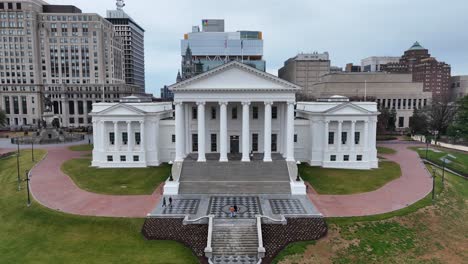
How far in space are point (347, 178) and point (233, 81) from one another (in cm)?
2045

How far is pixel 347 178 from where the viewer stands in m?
43.6

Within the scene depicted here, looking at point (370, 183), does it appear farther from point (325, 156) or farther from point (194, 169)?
point (194, 169)

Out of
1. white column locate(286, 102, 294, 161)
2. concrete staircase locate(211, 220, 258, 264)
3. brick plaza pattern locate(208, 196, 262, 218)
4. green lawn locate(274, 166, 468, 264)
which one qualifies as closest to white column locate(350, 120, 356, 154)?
white column locate(286, 102, 294, 161)

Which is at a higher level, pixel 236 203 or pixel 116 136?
pixel 116 136

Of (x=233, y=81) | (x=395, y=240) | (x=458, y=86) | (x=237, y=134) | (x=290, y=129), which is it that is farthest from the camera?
(x=458, y=86)

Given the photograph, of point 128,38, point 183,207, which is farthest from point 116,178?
point 128,38

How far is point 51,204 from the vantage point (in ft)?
110

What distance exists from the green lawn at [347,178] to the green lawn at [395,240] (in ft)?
24.3

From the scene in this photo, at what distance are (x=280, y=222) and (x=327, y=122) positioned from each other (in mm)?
25160

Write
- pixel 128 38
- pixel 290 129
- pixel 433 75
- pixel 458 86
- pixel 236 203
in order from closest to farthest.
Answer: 1. pixel 236 203
2. pixel 290 129
3. pixel 433 75
4. pixel 458 86
5. pixel 128 38

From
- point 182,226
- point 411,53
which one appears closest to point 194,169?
point 182,226

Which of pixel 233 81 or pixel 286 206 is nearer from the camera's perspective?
pixel 286 206

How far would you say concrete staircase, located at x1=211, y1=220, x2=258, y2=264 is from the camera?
24.9 metres

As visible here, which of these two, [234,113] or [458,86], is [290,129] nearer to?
[234,113]
